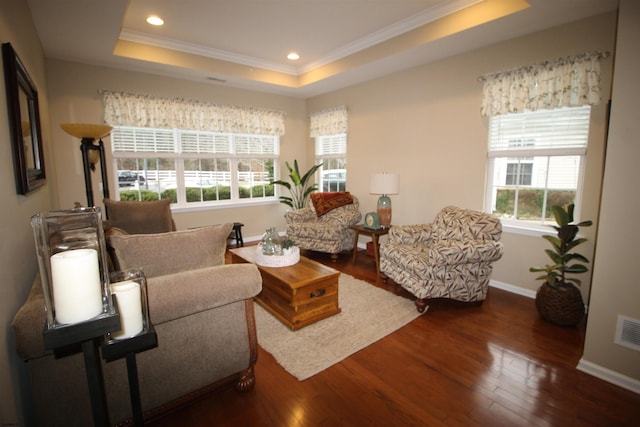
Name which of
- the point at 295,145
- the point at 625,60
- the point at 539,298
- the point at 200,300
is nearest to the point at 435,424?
the point at 200,300

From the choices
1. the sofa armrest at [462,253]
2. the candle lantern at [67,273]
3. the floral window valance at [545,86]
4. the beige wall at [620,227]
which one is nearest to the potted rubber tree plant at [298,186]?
the floral window valance at [545,86]

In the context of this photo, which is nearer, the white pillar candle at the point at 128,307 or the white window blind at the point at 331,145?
the white pillar candle at the point at 128,307

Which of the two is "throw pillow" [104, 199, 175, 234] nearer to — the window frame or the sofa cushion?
the sofa cushion

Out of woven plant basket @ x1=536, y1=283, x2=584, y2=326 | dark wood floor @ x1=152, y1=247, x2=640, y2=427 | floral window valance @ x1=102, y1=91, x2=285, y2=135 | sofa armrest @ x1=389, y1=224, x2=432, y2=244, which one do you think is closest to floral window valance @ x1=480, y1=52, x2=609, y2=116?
sofa armrest @ x1=389, y1=224, x2=432, y2=244

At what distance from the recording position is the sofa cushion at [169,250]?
59.4 inches

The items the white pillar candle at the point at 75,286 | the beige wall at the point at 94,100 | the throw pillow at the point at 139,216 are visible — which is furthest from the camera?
the beige wall at the point at 94,100

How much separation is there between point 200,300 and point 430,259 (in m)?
2.03

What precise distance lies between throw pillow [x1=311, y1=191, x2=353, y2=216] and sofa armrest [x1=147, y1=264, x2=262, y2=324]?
2980 mm

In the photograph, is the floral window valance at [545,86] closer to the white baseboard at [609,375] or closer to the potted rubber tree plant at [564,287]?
the potted rubber tree plant at [564,287]

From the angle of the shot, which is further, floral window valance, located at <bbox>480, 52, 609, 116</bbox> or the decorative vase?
the decorative vase

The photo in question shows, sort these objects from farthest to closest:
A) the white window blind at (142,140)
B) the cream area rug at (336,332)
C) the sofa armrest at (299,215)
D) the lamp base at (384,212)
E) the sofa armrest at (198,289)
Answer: the sofa armrest at (299,215), the white window blind at (142,140), the lamp base at (384,212), the cream area rug at (336,332), the sofa armrest at (198,289)

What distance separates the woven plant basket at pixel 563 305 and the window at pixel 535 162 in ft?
2.89

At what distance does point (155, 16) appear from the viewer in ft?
10.6

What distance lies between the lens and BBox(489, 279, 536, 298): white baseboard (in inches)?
127
